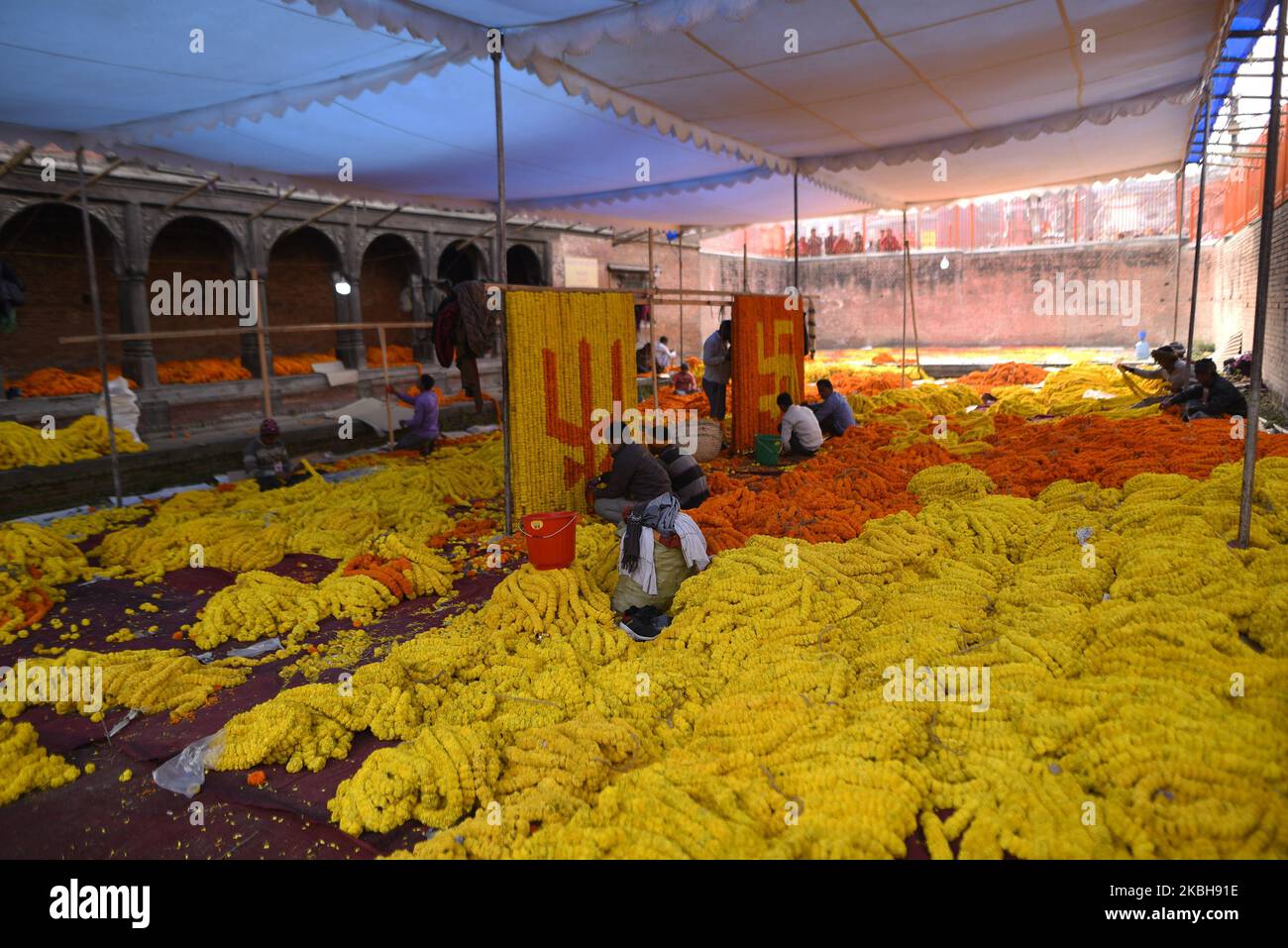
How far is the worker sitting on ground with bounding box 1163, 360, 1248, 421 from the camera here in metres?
8.06

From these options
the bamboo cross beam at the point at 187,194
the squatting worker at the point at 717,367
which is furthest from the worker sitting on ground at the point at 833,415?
the bamboo cross beam at the point at 187,194

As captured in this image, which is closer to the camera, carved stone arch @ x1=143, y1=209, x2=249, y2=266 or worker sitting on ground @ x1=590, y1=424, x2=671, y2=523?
worker sitting on ground @ x1=590, y1=424, x2=671, y2=523

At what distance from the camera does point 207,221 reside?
40.3 feet

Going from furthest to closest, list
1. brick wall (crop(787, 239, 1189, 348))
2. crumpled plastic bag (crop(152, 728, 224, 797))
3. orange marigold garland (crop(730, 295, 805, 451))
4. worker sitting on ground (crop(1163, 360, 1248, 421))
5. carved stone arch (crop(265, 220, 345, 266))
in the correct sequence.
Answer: brick wall (crop(787, 239, 1189, 348)) → carved stone arch (crop(265, 220, 345, 266)) → orange marigold garland (crop(730, 295, 805, 451)) → worker sitting on ground (crop(1163, 360, 1248, 421)) → crumpled plastic bag (crop(152, 728, 224, 797))

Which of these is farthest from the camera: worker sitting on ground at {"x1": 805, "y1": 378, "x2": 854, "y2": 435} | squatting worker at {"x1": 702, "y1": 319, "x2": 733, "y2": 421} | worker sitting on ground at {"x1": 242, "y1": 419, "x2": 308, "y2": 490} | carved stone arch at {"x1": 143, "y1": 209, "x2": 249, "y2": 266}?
carved stone arch at {"x1": 143, "y1": 209, "x2": 249, "y2": 266}

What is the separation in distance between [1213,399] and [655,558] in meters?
6.74

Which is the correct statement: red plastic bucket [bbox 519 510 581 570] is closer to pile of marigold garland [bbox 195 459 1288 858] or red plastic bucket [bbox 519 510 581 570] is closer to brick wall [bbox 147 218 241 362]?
pile of marigold garland [bbox 195 459 1288 858]

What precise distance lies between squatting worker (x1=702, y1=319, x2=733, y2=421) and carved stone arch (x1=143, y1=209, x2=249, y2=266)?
755cm

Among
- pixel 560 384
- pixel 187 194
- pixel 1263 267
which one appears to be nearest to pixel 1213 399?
pixel 1263 267

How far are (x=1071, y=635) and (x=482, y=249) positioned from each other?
15666 millimetres

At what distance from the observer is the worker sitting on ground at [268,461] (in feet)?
27.8

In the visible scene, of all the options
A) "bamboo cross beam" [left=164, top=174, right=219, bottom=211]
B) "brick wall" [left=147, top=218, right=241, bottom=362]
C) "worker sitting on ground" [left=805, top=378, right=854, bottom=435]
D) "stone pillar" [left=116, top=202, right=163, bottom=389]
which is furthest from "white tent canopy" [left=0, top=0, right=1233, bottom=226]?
"brick wall" [left=147, top=218, right=241, bottom=362]

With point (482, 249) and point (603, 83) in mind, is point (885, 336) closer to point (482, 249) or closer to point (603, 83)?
point (482, 249)

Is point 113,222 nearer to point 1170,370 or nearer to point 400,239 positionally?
point 400,239
